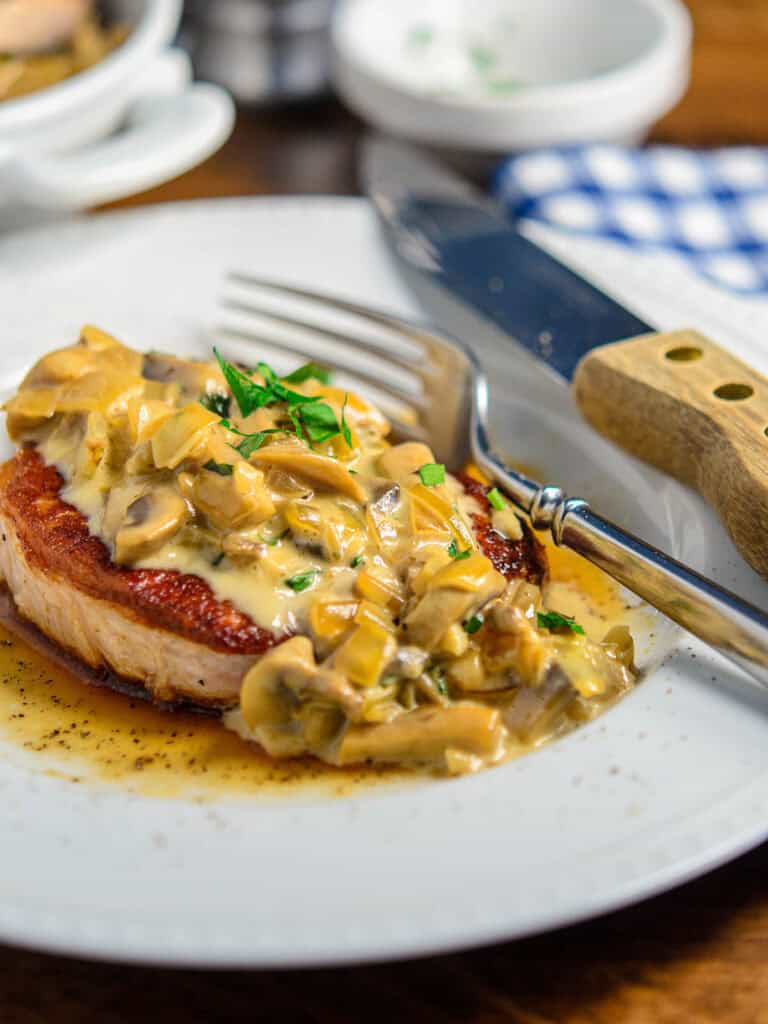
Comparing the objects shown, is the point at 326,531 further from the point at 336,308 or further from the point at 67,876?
the point at 336,308

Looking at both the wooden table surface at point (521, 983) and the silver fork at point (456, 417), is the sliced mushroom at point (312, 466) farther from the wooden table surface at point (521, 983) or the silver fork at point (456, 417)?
the wooden table surface at point (521, 983)

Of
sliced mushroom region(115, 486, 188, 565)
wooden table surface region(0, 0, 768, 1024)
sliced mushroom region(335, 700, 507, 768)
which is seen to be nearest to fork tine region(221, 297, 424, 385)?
sliced mushroom region(115, 486, 188, 565)

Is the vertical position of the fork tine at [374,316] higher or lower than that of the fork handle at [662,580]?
lower

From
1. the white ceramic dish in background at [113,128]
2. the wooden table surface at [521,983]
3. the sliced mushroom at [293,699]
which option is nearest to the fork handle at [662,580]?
the wooden table surface at [521,983]

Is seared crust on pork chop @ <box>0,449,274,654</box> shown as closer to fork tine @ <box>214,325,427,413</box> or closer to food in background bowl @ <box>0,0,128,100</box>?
fork tine @ <box>214,325,427,413</box>

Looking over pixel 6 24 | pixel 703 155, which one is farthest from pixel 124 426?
pixel 703 155
